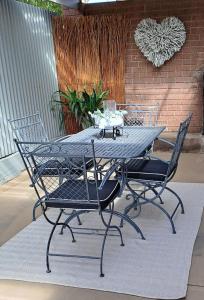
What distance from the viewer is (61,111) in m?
5.81

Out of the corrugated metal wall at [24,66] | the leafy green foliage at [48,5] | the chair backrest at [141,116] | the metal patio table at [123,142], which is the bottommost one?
the chair backrest at [141,116]

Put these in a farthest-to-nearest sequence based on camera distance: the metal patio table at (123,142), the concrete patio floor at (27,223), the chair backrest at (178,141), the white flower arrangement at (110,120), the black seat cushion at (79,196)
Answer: the white flower arrangement at (110,120)
the chair backrest at (178,141)
the metal patio table at (123,142)
the black seat cushion at (79,196)
the concrete patio floor at (27,223)

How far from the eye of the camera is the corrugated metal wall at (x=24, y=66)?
440 centimetres

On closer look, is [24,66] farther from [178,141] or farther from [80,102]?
[178,141]

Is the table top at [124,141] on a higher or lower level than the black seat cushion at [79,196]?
higher

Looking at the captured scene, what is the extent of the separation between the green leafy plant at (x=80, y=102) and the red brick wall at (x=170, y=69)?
50 cm

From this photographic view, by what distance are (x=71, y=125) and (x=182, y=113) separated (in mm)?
1873

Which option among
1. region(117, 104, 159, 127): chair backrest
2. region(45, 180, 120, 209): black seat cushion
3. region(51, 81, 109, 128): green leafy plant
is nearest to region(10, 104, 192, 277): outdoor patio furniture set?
region(45, 180, 120, 209): black seat cushion

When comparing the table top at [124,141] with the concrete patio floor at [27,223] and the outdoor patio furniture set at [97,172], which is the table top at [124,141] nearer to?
the outdoor patio furniture set at [97,172]

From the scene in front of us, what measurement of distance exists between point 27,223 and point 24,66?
2.54 metres

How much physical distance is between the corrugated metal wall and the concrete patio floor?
2.54 feet

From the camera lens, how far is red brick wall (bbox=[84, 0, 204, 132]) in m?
5.17

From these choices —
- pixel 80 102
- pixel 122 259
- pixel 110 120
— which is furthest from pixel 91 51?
pixel 122 259

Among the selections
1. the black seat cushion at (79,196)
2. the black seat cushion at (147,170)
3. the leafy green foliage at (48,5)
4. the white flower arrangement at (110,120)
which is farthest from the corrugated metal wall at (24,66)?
the black seat cushion at (79,196)
